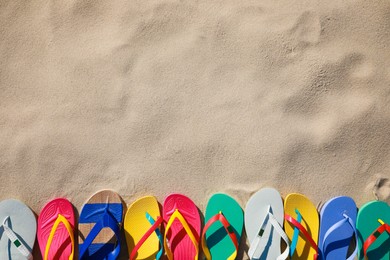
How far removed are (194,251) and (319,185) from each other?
628 millimetres

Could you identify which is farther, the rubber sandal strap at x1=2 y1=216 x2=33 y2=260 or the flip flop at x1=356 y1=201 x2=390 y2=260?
the flip flop at x1=356 y1=201 x2=390 y2=260

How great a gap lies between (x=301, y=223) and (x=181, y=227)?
53 centimetres

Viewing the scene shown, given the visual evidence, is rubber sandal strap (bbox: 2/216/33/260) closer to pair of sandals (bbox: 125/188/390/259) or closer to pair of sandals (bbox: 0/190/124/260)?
pair of sandals (bbox: 0/190/124/260)

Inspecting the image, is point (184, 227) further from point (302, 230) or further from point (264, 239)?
point (302, 230)

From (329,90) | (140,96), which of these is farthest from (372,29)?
(140,96)

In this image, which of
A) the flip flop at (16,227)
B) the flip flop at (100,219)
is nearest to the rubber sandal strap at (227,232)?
the flip flop at (100,219)

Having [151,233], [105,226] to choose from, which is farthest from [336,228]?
[105,226]

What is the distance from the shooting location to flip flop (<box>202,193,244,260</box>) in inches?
62.9

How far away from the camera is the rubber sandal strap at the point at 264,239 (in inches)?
60.9

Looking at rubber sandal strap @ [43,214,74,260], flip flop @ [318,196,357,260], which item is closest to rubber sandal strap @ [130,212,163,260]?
rubber sandal strap @ [43,214,74,260]

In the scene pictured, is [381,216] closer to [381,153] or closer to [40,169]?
[381,153]

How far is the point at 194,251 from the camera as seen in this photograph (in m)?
1.60

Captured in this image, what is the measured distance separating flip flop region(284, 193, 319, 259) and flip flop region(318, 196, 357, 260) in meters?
0.04

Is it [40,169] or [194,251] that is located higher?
[40,169]
